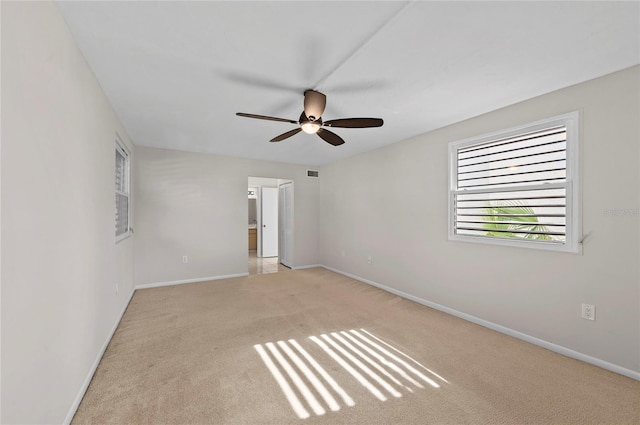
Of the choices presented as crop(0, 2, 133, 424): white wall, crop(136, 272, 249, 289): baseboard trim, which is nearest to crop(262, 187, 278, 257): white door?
crop(136, 272, 249, 289): baseboard trim

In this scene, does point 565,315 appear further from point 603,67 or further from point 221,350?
point 221,350

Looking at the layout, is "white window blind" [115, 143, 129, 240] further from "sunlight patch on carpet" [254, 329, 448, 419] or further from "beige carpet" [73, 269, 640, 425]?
"sunlight patch on carpet" [254, 329, 448, 419]

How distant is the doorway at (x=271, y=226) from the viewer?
19.7 feet

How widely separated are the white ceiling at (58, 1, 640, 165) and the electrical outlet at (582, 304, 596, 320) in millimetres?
1883

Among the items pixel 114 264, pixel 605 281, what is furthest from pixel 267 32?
pixel 605 281

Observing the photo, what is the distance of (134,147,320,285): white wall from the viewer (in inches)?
171

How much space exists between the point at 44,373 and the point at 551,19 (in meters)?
3.27

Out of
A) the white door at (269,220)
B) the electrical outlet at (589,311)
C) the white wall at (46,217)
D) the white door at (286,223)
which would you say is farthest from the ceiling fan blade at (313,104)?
the white door at (269,220)

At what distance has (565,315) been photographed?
233cm

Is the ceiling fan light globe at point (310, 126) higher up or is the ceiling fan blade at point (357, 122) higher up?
the ceiling fan blade at point (357, 122)

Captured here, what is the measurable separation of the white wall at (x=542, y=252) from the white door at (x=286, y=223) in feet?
7.07

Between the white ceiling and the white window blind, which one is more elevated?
the white ceiling

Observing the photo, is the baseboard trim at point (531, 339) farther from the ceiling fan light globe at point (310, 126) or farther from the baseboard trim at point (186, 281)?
the baseboard trim at point (186, 281)

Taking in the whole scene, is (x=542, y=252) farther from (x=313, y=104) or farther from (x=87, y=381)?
(x=87, y=381)
